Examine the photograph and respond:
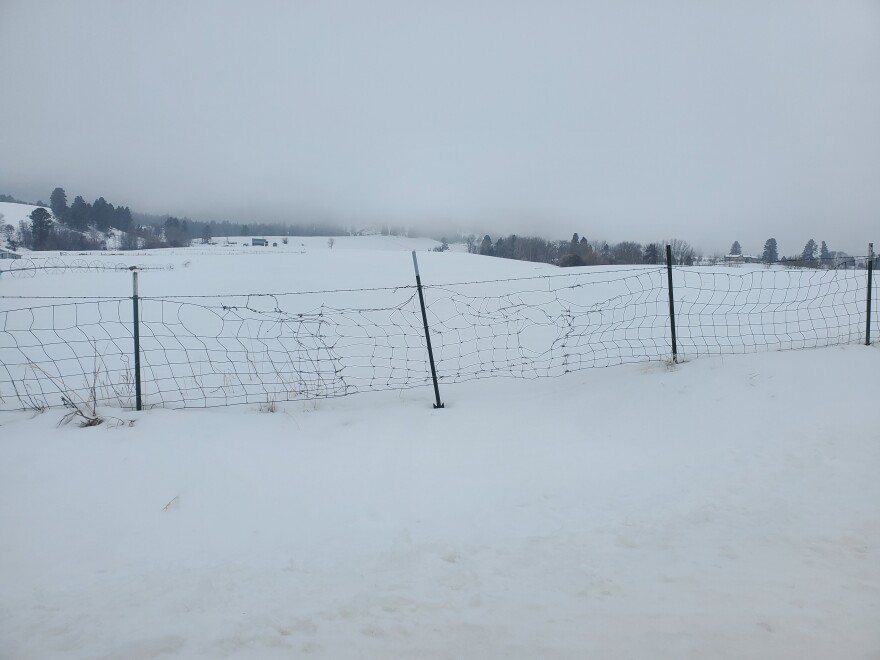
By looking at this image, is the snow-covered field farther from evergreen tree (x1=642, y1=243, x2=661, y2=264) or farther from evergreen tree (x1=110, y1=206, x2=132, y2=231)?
evergreen tree (x1=110, y1=206, x2=132, y2=231)

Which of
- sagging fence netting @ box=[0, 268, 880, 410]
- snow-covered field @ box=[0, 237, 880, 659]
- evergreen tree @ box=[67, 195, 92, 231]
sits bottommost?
snow-covered field @ box=[0, 237, 880, 659]

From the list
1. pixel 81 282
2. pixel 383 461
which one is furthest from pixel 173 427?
pixel 81 282

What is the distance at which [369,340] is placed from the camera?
9.75m

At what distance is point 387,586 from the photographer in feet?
8.09

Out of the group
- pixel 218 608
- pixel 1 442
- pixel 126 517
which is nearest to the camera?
pixel 218 608

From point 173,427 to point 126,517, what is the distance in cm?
118

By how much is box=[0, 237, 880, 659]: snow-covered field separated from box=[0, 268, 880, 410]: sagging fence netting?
1.19m

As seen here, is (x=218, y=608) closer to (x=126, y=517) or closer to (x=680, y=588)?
(x=126, y=517)

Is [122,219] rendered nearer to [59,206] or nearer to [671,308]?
[59,206]

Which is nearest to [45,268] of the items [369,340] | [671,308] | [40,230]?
[369,340]

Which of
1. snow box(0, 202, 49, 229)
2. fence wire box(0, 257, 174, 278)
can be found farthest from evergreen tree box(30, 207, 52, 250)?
fence wire box(0, 257, 174, 278)

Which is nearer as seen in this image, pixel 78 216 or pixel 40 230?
pixel 40 230

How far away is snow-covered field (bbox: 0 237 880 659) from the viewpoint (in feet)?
6.96

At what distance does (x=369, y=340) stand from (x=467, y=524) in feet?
22.9
